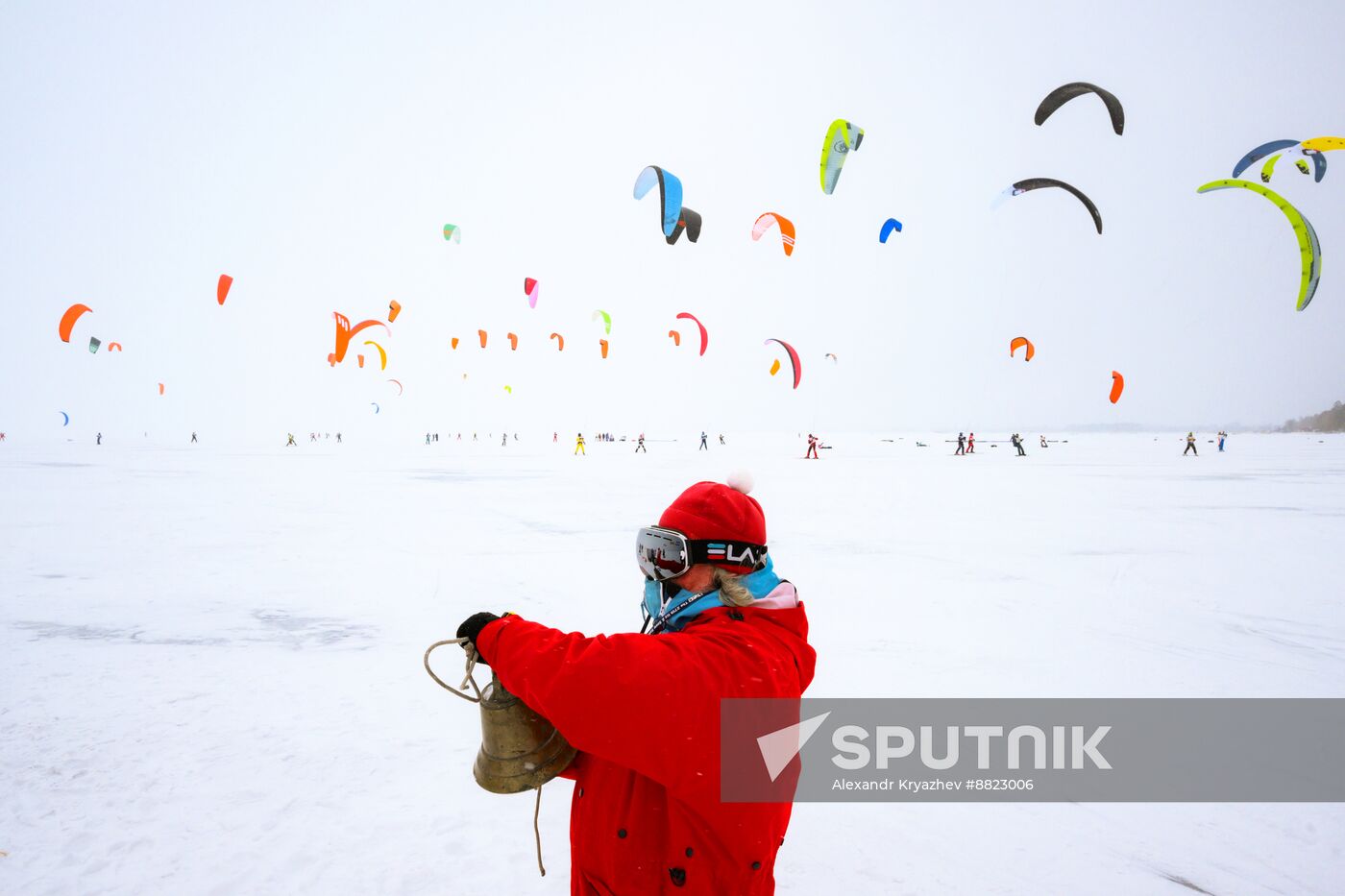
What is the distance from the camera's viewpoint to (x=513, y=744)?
1.58 m

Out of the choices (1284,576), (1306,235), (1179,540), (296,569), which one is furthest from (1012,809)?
(1306,235)

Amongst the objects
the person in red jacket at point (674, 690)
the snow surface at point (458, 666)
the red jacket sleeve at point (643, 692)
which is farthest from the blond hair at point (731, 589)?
the snow surface at point (458, 666)

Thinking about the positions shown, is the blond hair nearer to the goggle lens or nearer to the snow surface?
the goggle lens

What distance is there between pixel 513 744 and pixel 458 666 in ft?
12.1

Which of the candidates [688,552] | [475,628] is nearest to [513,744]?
[475,628]

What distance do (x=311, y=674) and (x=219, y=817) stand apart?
5.49ft

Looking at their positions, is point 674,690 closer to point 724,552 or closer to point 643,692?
point 643,692

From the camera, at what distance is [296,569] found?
7.57m

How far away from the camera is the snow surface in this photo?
2756 millimetres

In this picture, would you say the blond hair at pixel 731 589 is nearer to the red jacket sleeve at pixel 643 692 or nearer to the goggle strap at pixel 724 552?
the goggle strap at pixel 724 552

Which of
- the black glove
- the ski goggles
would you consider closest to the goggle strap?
the ski goggles

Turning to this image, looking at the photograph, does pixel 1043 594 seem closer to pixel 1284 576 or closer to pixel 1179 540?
pixel 1284 576

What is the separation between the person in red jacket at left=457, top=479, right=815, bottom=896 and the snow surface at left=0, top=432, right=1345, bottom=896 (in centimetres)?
149

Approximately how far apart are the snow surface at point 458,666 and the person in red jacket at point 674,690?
4.88 feet
